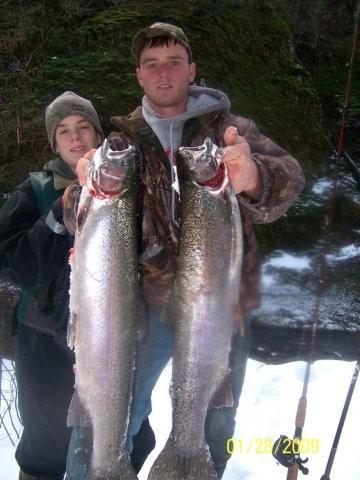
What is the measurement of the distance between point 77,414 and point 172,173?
1259 millimetres

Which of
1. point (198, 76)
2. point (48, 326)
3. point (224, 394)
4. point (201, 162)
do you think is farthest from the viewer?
point (198, 76)

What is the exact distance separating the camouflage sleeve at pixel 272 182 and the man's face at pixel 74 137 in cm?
102

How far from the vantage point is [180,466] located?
2.19 metres

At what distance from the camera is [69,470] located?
2652 millimetres

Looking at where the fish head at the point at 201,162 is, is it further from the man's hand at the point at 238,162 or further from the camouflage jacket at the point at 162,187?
the camouflage jacket at the point at 162,187

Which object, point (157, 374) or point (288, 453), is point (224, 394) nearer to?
point (157, 374)

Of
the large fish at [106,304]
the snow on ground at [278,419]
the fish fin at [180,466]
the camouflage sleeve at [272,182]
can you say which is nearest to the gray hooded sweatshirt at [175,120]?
the camouflage sleeve at [272,182]

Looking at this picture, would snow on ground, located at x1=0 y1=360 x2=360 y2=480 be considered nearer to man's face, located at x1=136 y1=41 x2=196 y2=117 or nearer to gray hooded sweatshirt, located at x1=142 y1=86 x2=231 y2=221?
gray hooded sweatshirt, located at x1=142 y1=86 x2=231 y2=221

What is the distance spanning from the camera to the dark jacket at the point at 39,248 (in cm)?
253

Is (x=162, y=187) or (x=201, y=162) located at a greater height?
(x=201, y=162)

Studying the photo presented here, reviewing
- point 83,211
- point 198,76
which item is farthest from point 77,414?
point 198,76

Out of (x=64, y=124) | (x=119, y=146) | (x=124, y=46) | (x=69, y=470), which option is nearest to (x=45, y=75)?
(x=124, y=46)

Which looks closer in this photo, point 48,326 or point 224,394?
point 224,394

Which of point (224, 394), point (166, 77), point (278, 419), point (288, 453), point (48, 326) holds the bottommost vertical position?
point (278, 419)
